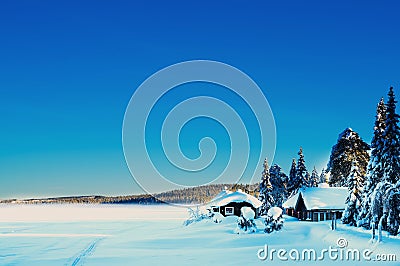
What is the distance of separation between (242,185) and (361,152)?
61.2 meters

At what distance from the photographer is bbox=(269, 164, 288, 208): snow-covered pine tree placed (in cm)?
6981

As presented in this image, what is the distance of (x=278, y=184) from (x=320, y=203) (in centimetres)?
2233

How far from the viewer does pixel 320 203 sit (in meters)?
48.0

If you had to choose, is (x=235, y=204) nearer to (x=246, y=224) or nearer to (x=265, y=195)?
(x=265, y=195)

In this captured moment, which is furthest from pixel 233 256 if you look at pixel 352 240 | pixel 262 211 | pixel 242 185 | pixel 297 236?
pixel 242 185

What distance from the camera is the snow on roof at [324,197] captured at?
47781mm

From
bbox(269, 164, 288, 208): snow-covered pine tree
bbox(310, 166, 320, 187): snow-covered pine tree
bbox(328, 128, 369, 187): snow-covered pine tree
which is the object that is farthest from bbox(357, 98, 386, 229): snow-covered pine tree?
bbox(310, 166, 320, 187): snow-covered pine tree

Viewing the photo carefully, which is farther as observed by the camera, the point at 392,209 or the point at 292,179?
the point at 292,179

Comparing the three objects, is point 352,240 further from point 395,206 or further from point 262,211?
point 262,211

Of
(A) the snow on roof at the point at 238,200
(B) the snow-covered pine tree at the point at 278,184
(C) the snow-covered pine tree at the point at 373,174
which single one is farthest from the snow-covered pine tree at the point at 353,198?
(B) the snow-covered pine tree at the point at 278,184

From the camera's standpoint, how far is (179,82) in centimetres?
2384

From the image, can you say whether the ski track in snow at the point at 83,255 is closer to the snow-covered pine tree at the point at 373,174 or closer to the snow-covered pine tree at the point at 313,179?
the snow-covered pine tree at the point at 373,174

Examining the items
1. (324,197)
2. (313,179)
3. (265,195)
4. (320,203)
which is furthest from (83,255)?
(313,179)

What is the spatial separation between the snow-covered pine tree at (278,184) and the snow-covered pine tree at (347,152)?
647 inches
